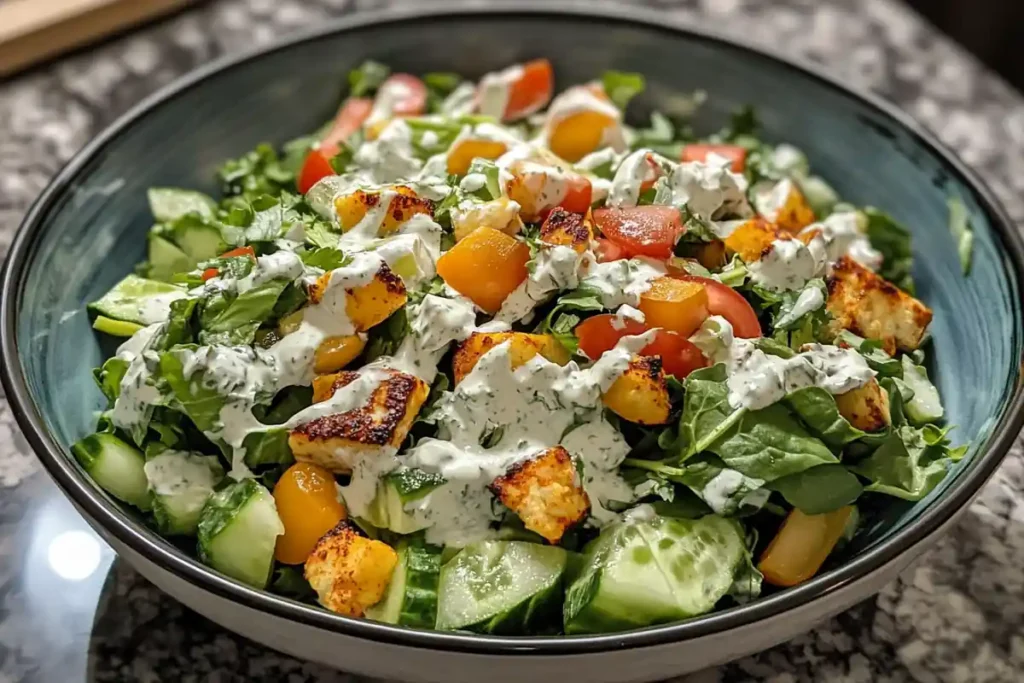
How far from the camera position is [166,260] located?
186 centimetres

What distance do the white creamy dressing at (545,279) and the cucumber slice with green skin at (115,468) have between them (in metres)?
0.56

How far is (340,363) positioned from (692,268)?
0.57m

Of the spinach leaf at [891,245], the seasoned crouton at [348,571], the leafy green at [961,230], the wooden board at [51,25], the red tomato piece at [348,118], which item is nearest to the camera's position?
the seasoned crouton at [348,571]

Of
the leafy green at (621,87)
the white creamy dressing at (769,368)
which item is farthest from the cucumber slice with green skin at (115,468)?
the leafy green at (621,87)

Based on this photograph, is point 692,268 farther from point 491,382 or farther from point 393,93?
point 393,93

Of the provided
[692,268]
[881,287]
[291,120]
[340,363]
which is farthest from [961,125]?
[340,363]

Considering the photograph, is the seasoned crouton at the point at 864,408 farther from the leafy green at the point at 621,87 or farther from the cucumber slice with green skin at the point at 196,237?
the cucumber slice with green skin at the point at 196,237

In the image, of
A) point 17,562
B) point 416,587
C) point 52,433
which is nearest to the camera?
point 416,587

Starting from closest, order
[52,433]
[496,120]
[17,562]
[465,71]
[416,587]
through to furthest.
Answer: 1. [416,587]
2. [52,433]
3. [17,562]
4. [496,120]
5. [465,71]

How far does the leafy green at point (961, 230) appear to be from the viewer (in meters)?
1.79

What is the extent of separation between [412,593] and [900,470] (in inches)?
27.6

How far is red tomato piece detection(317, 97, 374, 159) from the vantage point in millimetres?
2109

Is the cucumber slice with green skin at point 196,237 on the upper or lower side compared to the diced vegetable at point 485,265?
lower

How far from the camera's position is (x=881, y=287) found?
1.67 m
